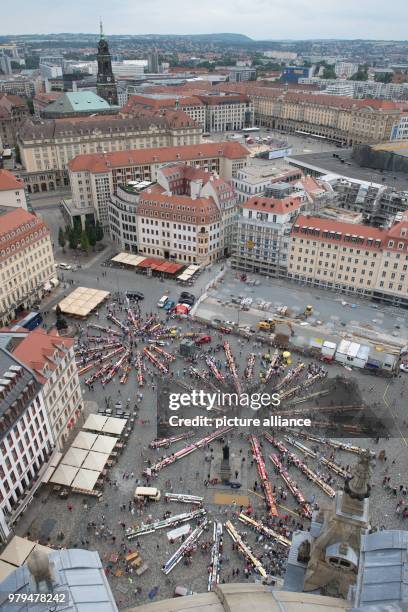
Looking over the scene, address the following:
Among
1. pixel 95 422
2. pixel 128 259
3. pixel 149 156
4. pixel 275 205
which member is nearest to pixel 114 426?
pixel 95 422

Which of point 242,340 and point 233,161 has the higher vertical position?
point 233,161

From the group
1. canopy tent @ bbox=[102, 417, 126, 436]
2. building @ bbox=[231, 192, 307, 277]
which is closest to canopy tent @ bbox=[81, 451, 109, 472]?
canopy tent @ bbox=[102, 417, 126, 436]

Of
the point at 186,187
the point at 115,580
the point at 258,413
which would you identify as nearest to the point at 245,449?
the point at 258,413

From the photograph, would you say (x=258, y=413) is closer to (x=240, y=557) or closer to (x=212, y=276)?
(x=240, y=557)

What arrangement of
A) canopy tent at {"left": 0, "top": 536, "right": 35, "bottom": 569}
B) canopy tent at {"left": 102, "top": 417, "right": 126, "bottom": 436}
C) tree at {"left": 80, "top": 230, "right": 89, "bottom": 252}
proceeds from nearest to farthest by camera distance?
canopy tent at {"left": 0, "top": 536, "right": 35, "bottom": 569} < canopy tent at {"left": 102, "top": 417, "right": 126, "bottom": 436} < tree at {"left": 80, "top": 230, "right": 89, "bottom": 252}

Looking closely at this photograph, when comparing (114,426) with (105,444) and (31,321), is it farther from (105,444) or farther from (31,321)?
(31,321)

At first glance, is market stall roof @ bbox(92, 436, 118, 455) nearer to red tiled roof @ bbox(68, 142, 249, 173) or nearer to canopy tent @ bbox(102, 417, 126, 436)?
canopy tent @ bbox(102, 417, 126, 436)

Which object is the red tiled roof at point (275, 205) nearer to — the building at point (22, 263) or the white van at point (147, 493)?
the building at point (22, 263)
